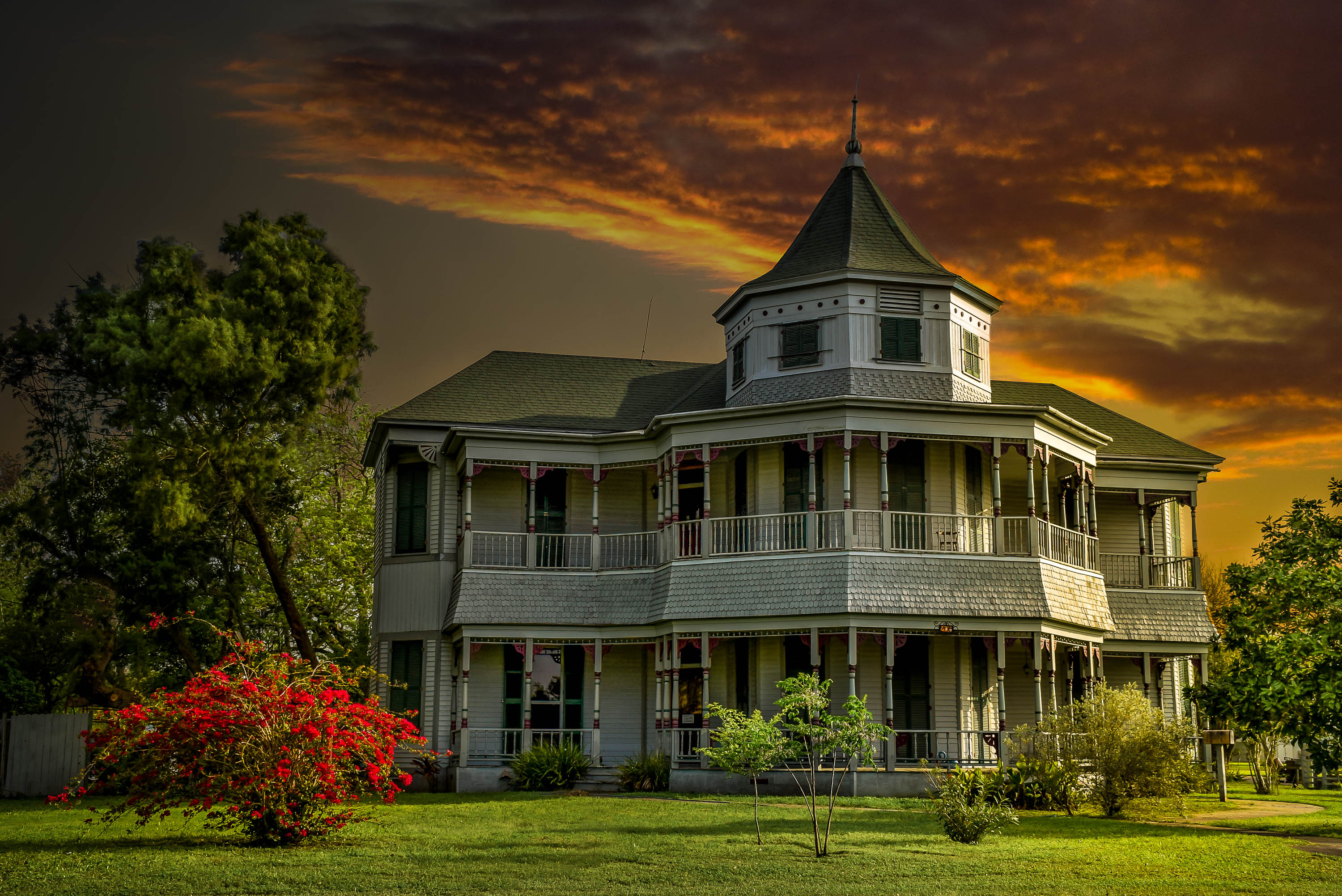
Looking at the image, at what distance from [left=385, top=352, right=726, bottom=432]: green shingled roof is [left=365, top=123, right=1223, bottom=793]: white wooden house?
10 cm

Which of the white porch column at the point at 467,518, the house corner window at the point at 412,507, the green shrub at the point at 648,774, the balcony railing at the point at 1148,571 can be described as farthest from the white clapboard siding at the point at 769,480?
the balcony railing at the point at 1148,571

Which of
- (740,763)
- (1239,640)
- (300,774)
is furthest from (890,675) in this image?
(300,774)

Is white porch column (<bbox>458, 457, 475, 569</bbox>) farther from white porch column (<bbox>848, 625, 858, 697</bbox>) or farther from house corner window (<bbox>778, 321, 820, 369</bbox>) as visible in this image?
white porch column (<bbox>848, 625, 858, 697</bbox>)

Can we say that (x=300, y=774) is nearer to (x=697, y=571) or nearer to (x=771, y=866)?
(x=771, y=866)

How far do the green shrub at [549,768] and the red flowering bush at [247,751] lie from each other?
9.73 m

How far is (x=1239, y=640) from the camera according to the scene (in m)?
19.8

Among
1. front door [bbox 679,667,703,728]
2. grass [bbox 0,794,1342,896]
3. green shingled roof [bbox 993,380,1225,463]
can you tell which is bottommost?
grass [bbox 0,794,1342,896]

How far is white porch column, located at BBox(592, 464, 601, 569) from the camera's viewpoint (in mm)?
28578

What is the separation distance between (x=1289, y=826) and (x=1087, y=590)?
25.7 feet

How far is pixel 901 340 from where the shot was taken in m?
27.7

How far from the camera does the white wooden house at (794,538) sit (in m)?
25.5

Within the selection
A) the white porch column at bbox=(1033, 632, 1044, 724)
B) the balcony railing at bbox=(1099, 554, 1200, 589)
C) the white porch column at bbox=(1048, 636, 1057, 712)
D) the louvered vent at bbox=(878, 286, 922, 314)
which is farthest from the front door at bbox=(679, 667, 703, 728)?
the balcony railing at bbox=(1099, 554, 1200, 589)

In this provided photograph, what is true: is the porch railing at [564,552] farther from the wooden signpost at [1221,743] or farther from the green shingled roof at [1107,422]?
the wooden signpost at [1221,743]

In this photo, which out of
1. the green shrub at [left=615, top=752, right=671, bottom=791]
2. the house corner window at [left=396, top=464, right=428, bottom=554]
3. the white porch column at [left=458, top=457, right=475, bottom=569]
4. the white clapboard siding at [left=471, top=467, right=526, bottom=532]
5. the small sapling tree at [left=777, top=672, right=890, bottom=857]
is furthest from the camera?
the house corner window at [left=396, top=464, right=428, bottom=554]
